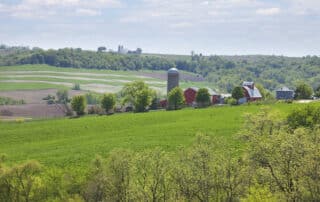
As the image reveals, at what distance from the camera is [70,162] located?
57656 mm

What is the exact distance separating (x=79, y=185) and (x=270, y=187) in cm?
1771

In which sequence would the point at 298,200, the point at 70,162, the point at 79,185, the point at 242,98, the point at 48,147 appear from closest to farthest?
the point at 298,200, the point at 79,185, the point at 70,162, the point at 48,147, the point at 242,98

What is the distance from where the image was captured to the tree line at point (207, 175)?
37.3 meters

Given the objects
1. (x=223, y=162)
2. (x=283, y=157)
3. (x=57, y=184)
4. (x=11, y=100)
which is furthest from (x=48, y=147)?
A: (x=11, y=100)

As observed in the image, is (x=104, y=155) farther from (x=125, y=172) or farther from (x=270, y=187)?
(x=270, y=187)

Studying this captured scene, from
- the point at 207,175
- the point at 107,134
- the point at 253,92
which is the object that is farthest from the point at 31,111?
the point at 207,175

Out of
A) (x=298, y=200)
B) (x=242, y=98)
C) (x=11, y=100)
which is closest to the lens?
(x=298, y=200)

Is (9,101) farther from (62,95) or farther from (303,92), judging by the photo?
(303,92)

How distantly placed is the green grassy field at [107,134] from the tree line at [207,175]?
29.7 feet

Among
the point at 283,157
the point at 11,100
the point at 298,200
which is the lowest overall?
the point at 11,100

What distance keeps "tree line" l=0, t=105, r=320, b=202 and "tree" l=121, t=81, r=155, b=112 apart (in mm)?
59098

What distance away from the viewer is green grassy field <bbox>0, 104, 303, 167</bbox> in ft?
200

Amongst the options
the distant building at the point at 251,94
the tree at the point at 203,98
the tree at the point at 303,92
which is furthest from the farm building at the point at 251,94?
the tree at the point at 203,98

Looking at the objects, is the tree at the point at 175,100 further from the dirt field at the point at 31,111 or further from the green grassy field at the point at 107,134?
the dirt field at the point at 31,111
